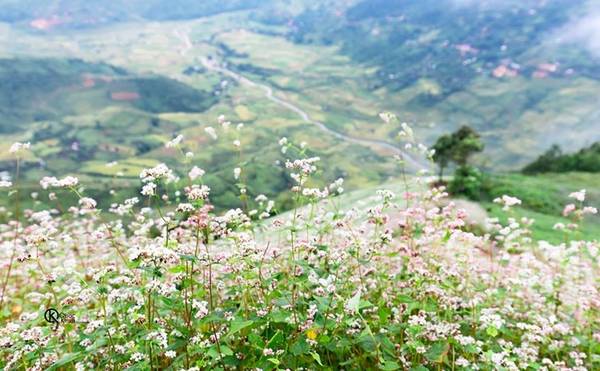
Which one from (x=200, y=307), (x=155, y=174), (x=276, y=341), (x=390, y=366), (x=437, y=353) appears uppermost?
(x=155, y=174)

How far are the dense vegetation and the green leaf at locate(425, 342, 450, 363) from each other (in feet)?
266

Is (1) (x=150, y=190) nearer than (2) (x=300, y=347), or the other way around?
(1) (x=150, y=190)

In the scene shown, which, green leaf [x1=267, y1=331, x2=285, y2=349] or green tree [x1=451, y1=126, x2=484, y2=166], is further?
green tree [x1=451, y1=126, x2=484, y2=166]

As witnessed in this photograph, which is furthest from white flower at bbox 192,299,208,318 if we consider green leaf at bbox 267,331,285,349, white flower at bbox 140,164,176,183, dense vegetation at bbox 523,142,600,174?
dense vegetation at bbox 523,142,600,174

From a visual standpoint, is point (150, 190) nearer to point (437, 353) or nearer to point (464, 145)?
point (437, 353)

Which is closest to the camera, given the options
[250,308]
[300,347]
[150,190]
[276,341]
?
[150,190]

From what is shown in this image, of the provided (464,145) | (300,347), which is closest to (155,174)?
(300,347)

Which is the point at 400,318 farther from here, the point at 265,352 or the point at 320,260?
the point at 265,352

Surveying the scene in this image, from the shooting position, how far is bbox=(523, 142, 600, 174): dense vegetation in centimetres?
7750

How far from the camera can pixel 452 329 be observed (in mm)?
7629

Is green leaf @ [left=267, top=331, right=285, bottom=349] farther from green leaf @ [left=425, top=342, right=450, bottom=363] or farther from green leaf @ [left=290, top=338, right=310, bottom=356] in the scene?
green leaf @ [left=425, top=342, right=450, bottom=363]

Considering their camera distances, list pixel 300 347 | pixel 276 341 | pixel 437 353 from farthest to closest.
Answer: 1. pixel 437 353
2. pixel 276 341
3. pixel 300 347

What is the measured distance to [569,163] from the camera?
269 ft

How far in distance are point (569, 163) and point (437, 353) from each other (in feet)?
286
